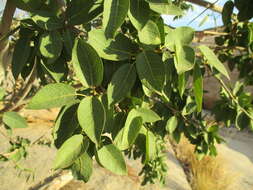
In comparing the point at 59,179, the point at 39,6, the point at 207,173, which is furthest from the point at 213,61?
the point at 207,173

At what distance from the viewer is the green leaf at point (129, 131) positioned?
1.35ft

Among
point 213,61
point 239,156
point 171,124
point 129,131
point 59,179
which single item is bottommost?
point 239,156

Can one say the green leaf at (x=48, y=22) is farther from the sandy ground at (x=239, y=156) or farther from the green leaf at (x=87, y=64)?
the sandy ground at (x=239, y=156)

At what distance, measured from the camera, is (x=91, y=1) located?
415 mm

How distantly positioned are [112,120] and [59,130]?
8 cm

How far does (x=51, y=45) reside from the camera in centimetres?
42

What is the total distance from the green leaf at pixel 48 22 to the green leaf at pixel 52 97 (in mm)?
90

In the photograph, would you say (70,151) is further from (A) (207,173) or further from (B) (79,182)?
(A) (207,173)

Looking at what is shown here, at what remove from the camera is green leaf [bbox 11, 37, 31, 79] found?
47 centimetres

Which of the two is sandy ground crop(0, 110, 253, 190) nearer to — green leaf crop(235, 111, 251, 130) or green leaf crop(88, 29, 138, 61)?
green leaf crop(235, 111, 251, 130)

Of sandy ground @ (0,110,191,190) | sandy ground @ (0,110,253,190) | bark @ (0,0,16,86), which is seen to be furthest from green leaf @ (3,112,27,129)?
sandy ground @ (0,110,191,190)

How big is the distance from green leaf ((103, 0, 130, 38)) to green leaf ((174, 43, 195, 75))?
0.11 m

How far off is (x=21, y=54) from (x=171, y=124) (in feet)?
2.03

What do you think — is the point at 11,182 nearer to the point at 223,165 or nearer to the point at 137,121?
the point at 137,121
